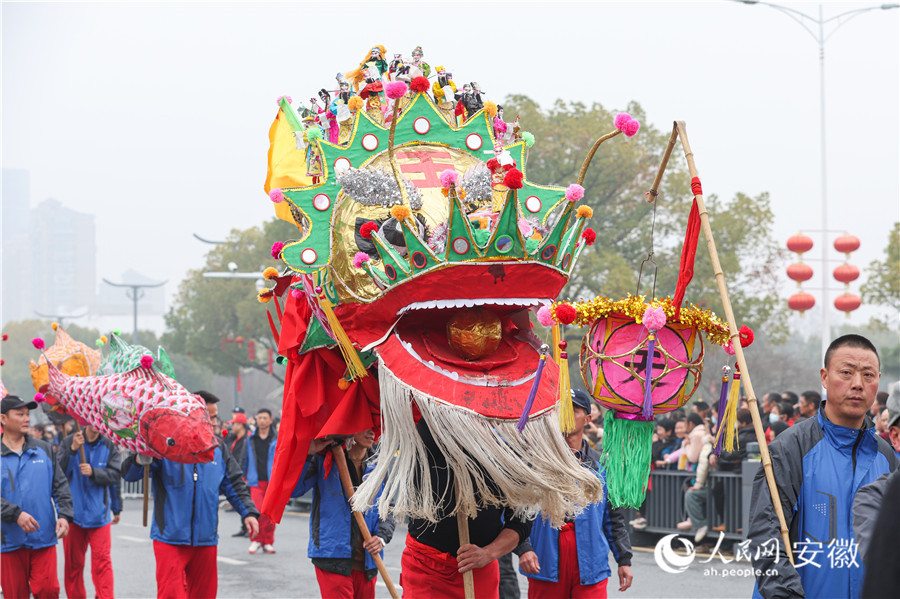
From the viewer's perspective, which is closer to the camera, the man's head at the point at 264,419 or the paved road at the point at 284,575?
the paved road at the point at 284,575

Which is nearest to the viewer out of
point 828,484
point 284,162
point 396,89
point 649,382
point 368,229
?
point 828,484

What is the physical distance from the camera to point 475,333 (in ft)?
16.2

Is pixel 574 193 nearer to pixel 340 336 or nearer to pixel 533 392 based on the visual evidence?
pixel 533 392

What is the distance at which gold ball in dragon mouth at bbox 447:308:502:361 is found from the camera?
4945 mm

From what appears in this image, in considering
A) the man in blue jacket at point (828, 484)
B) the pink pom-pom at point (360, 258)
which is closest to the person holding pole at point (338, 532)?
the pink pom-pom at point (360, 258)

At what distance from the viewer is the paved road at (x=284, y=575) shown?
978cm

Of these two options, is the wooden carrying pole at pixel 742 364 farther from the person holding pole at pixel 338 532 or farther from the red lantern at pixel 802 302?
the red lantern at pixel 802 302

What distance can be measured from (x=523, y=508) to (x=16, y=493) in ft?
16.4

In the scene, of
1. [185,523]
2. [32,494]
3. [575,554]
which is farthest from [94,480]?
[575,554]

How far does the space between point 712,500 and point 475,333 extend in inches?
304

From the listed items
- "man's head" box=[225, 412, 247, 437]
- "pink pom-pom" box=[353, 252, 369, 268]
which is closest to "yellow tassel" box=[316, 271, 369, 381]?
"pink pom-pom" box=[353, 252, 369, 268]

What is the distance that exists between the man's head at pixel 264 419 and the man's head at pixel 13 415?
5.65 meters

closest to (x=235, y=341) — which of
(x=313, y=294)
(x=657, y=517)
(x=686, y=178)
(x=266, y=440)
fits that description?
(x=686, y=178)

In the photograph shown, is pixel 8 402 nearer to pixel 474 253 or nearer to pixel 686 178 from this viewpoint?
pixel 474 253
